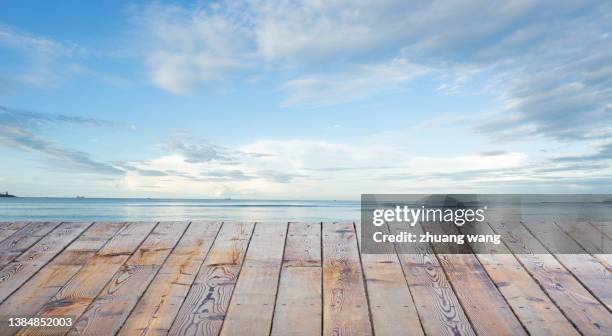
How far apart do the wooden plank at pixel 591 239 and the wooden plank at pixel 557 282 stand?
345 millimetres

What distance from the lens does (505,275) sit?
3.05m

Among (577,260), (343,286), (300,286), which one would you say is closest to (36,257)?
(300,286)

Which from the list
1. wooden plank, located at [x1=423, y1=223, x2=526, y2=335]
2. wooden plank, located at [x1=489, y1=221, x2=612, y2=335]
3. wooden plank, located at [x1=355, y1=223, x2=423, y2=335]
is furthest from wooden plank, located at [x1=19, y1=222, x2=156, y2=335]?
wooden plank, located at [x1=489, y1=221, x2=612, y2=335]

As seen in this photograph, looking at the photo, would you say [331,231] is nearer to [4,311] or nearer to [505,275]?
[505,275]

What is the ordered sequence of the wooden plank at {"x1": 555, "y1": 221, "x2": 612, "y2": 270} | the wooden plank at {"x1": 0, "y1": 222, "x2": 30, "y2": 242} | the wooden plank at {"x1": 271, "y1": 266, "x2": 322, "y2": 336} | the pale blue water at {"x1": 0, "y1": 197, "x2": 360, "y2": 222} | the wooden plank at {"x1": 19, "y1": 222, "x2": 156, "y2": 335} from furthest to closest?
1. the pale blue water at {"x1": 0, "y1": 197, "x2": 360, "y2": 222}
2. the wooden plank at {"x1": 0, "y1": 222, "x2": 30, "y2": 242}
3. the wooden plank at {"x1": 555, "y1": 221, "x2": 612, "y2": 270}
4. the wooden plank at {"x1": 19, "y1": 222, "x2": 156, "y2": 335}
5. the wooden plank at {"x1": 271, "y1": 266, "x2": 322, "y2": 336}

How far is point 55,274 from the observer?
311 centimetres

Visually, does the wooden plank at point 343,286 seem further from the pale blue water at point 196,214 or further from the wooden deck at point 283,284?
the pale blue water at point 196,214

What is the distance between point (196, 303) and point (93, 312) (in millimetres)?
567

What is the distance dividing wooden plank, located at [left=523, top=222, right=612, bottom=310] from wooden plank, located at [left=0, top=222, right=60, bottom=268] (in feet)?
13.3

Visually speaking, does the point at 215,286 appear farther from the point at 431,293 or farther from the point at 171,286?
the point at 431,293

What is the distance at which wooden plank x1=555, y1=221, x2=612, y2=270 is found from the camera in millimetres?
3445

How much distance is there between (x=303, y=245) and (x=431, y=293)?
Result: 3.64 ft

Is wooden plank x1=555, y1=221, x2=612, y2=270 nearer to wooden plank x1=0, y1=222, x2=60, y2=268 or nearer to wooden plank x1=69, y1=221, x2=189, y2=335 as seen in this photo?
wooden plank x1=69, y1=221, x2=189, y2=335

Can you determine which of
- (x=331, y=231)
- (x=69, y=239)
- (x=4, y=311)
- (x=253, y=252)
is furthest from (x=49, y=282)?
(x=331, y=231)
